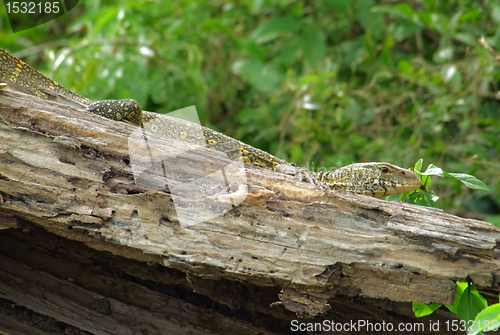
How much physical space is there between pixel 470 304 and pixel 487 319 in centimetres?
25

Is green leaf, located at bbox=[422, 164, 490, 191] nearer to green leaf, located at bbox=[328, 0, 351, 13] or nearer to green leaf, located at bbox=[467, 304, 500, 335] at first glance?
green leaf, located at bbox=[467, 304, 500, 335]

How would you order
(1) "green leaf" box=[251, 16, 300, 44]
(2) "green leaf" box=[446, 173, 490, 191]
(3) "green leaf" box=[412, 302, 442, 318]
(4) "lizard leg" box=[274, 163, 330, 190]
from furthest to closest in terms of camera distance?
(1) "green leaf" box=[251, 16, 300, 44] < (4) "lizard leg" box=[274, 163, 330, 190] < (2) "green leaf" box=[446, 173, 490, 191] < (3) "green leaf" box=[412, 302, 442, 318]

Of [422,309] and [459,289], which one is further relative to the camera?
[422,309]

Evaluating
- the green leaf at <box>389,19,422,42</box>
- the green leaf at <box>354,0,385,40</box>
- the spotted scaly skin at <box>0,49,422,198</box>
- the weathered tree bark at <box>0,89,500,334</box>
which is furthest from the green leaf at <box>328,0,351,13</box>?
the weathered tree bark at <box>0,89,500,334</box>

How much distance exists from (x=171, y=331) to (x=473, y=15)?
683 cm

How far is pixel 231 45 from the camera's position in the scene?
392 inches

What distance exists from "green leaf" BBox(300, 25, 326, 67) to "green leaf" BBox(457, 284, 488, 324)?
6.08m

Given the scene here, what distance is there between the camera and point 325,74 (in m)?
7.08

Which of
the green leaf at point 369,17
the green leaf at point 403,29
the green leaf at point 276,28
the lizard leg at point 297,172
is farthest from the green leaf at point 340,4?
the lizard leg at point 297,172

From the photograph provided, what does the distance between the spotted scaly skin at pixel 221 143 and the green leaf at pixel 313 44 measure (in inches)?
148

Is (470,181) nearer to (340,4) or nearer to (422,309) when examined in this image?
(422,309)

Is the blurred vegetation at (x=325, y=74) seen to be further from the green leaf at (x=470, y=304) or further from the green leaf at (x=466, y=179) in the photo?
the green leaf at (x=470, y=304)

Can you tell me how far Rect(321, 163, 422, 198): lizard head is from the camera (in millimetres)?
3875

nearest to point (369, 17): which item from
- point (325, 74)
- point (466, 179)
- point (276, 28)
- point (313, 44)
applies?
point (313, 44)
